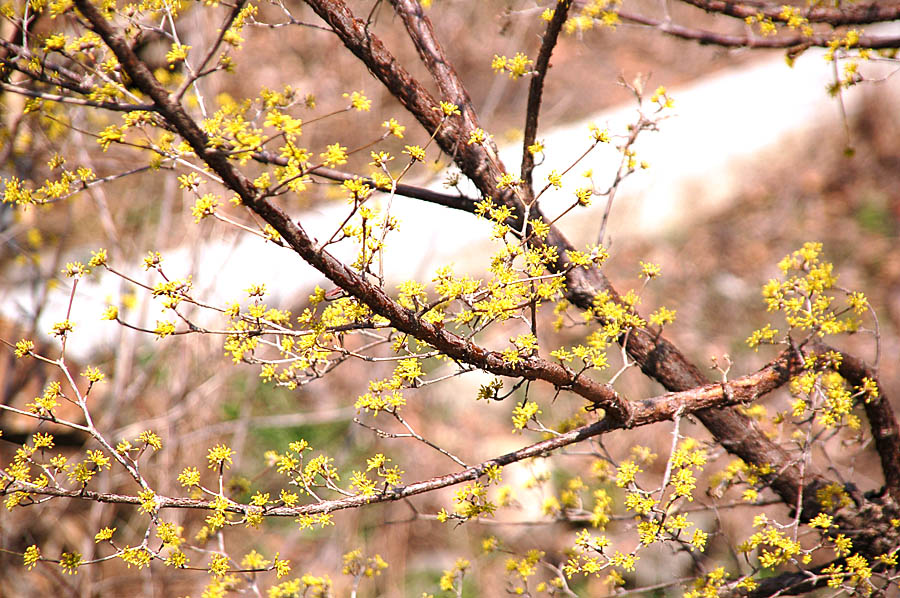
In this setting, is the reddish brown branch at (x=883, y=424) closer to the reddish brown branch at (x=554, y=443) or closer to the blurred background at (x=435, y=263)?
the reddish brown branch at (x=554, y=443)

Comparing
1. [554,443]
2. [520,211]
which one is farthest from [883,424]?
[520,211]

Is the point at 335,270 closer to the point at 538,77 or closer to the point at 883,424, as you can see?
the point at 538,77

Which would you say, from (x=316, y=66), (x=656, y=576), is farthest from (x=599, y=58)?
(x=656, y=576)

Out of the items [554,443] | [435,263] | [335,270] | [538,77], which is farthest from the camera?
[435,263]

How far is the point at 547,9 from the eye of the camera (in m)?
1.84

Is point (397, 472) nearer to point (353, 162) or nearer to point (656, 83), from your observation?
point (353, 162)

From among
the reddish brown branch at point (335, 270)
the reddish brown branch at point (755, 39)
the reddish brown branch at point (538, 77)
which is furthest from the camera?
the reddish brown branch at point (755, 39)

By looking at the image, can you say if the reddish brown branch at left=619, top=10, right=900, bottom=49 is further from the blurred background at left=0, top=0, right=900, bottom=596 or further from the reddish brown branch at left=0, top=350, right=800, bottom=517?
the blurred background at left=0, top=0, right=900, bottom=596

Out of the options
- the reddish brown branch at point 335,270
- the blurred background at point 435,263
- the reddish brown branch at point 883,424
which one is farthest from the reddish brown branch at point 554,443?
the blurred background at point 435,263

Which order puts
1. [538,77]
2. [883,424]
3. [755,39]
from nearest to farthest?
[538,77] → [883,424] → [755,39]

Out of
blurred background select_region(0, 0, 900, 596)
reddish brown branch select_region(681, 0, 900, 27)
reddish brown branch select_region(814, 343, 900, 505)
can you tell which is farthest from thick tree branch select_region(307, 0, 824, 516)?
blurred background select_region(0, 0, 900, 596)

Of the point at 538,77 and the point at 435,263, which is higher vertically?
the point at 435,263

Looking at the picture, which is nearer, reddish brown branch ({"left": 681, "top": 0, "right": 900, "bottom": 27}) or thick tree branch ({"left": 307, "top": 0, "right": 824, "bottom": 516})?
thick tree branch ({"left": 307, "top": 0, "right": 824, "bottom": 516})

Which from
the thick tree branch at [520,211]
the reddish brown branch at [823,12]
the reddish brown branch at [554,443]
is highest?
the reddish brown branch at [823,12]
